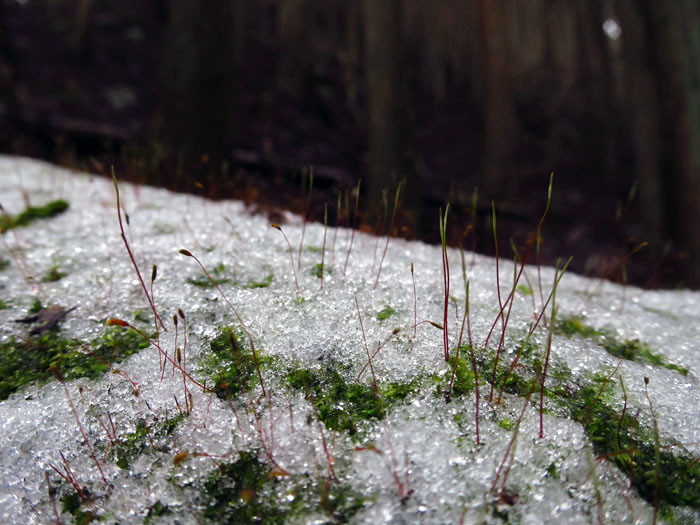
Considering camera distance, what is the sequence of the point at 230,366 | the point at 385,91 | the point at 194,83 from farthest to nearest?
1. the point at 385,91
2. the point at 194,83
3. the point at 230,366

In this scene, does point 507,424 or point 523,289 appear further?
point 523,289

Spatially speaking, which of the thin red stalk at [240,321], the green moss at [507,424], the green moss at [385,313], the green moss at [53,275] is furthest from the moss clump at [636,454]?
the green moss at [53,275]

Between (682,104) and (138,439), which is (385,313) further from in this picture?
(682,104)

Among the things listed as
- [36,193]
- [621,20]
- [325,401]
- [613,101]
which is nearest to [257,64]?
[621,20]

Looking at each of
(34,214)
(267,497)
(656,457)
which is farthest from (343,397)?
(34,214)

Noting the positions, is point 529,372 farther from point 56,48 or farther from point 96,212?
point 56,48

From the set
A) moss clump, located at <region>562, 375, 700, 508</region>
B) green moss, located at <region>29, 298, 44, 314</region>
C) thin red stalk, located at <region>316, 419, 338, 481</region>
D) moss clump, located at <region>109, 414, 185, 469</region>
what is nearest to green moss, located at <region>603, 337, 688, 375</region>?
moss clump, located at <region>562, 375, 700, 508</region>

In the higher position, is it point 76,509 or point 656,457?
point 656,457

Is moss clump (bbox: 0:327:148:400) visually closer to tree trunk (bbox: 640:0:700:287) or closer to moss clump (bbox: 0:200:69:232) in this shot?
moss clump (bbox: 0:200:69:232)
